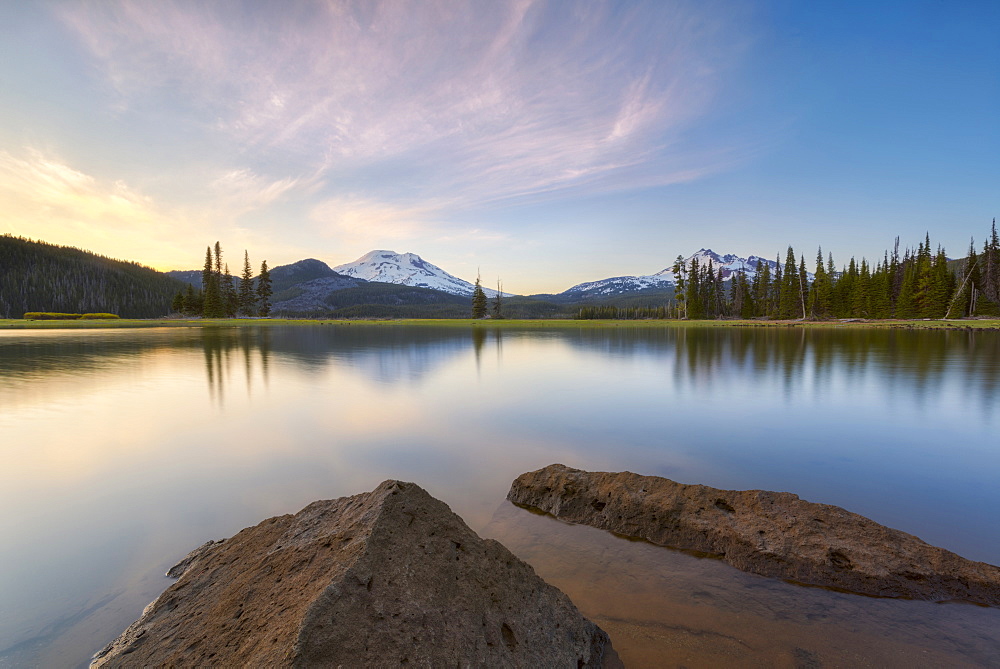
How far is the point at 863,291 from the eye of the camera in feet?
313

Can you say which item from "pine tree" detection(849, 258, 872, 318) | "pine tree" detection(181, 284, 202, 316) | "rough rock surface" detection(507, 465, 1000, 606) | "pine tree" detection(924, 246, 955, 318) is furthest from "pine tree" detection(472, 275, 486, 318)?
"rough rock surface" detection(507, 465, 1000, 606)

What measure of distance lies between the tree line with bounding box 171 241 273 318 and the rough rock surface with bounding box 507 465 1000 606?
131953mm

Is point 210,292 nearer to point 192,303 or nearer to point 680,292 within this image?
point 192,303

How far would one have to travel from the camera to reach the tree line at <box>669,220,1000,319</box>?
83.1 m

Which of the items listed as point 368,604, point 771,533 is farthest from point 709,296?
point 368,604

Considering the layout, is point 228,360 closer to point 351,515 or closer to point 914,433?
point 351,515

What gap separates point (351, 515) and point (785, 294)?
129 meters

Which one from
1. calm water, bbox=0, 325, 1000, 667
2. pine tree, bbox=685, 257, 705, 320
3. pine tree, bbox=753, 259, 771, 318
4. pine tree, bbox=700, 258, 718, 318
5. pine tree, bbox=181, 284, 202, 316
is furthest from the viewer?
pine tree, bbox=181, 284, 202, 316

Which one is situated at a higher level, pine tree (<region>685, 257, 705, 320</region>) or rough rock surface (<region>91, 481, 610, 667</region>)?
pine tree (<region>685, 257, 705, 320</region>)

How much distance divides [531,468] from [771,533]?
15.4ft

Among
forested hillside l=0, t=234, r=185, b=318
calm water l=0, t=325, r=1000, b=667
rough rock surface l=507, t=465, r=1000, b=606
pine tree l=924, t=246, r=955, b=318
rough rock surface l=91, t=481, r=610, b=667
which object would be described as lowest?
calm water l=0, t=325, r=1000, b=667

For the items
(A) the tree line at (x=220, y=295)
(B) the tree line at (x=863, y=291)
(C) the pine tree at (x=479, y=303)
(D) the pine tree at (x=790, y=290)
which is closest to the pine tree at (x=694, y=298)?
(B) the tree line at (x=863, y=291)

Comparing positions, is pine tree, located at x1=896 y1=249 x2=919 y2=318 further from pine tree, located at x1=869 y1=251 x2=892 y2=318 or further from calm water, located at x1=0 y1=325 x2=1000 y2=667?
calm water, located at x1=0 y1=325 x2=1000 y2=667

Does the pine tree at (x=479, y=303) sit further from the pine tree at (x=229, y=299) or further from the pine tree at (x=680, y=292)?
the pine tree at (x=229, y=299)
